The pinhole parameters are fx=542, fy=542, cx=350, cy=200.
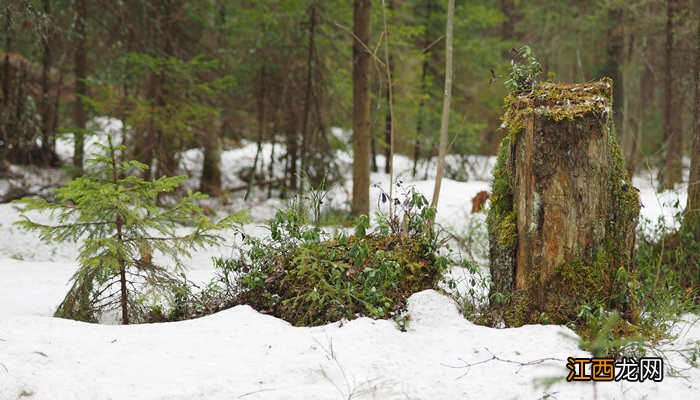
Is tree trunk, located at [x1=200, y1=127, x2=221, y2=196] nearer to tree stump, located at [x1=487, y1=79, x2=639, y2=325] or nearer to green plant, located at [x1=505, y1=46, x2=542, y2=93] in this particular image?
green plant, located at [x1=505, y1=46, x2=542, y2=93]

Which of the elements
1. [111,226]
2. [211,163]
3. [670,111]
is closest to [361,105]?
[111,226]

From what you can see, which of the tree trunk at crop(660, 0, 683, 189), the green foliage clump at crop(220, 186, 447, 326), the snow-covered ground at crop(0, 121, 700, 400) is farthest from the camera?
the tree trunk at crop(660, 0, 683, 189)

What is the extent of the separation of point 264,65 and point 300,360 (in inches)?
391

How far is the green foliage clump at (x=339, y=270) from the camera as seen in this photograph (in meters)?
4.33

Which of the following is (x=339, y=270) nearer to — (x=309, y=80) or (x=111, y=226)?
(x=111, y=226)

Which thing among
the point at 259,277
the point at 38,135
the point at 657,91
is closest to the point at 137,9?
the point at 38,135

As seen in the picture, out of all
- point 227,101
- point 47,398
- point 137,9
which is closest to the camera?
point 47,398

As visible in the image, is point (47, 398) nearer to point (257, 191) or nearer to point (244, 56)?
point (244, 56)

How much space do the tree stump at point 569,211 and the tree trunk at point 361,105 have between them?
4805 millimetres

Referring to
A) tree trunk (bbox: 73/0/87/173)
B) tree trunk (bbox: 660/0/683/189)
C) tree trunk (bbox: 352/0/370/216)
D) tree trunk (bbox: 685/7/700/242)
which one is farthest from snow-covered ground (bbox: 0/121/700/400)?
tree trunk (bbox: 660/0/683/189)

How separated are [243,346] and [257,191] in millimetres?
11437

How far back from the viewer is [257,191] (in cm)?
1502

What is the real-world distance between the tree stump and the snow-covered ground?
1.28ft

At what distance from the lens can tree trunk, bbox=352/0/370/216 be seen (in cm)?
879
